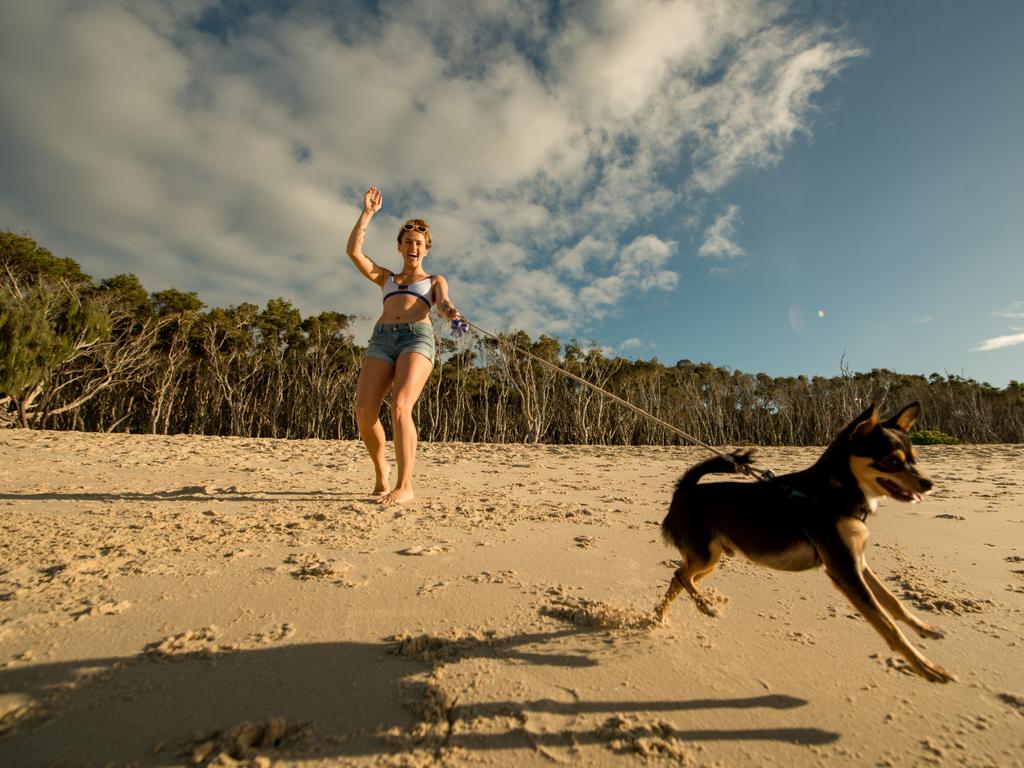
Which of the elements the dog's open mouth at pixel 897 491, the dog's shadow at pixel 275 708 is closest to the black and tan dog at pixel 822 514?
the dog's open mouth at pixel 897 491

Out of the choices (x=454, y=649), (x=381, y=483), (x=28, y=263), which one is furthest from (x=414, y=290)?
(x=28, y=263)

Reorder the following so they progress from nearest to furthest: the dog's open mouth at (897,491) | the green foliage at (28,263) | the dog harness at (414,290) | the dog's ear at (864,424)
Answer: the dog's open mouth at (897,491) < the dog's ear at (864,424) < the dog harness at (414,290) < the green foliage at (28,263)

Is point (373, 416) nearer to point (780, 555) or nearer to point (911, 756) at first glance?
point (780, 555)

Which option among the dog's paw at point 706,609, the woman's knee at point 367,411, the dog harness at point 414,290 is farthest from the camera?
the dog harness at point 414,290

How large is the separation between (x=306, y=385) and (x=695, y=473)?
1480 inches

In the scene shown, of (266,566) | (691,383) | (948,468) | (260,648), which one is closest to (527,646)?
(260,648)

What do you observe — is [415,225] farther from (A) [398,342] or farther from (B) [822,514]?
(B) [822,514]

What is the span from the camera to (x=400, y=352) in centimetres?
403

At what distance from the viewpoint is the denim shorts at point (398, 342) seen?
4.03 metres

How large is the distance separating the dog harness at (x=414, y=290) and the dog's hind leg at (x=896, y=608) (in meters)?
3.63

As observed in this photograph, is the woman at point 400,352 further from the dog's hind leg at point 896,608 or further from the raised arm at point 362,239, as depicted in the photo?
the dog's hind leg at point 896,608

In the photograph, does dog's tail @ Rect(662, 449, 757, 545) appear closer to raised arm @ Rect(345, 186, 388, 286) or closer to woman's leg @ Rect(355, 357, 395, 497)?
woman's leg @ Rect(355, 357, 395, 497)

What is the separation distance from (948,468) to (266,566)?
13788 millimetres

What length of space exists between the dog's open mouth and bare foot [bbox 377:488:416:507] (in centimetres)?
339
